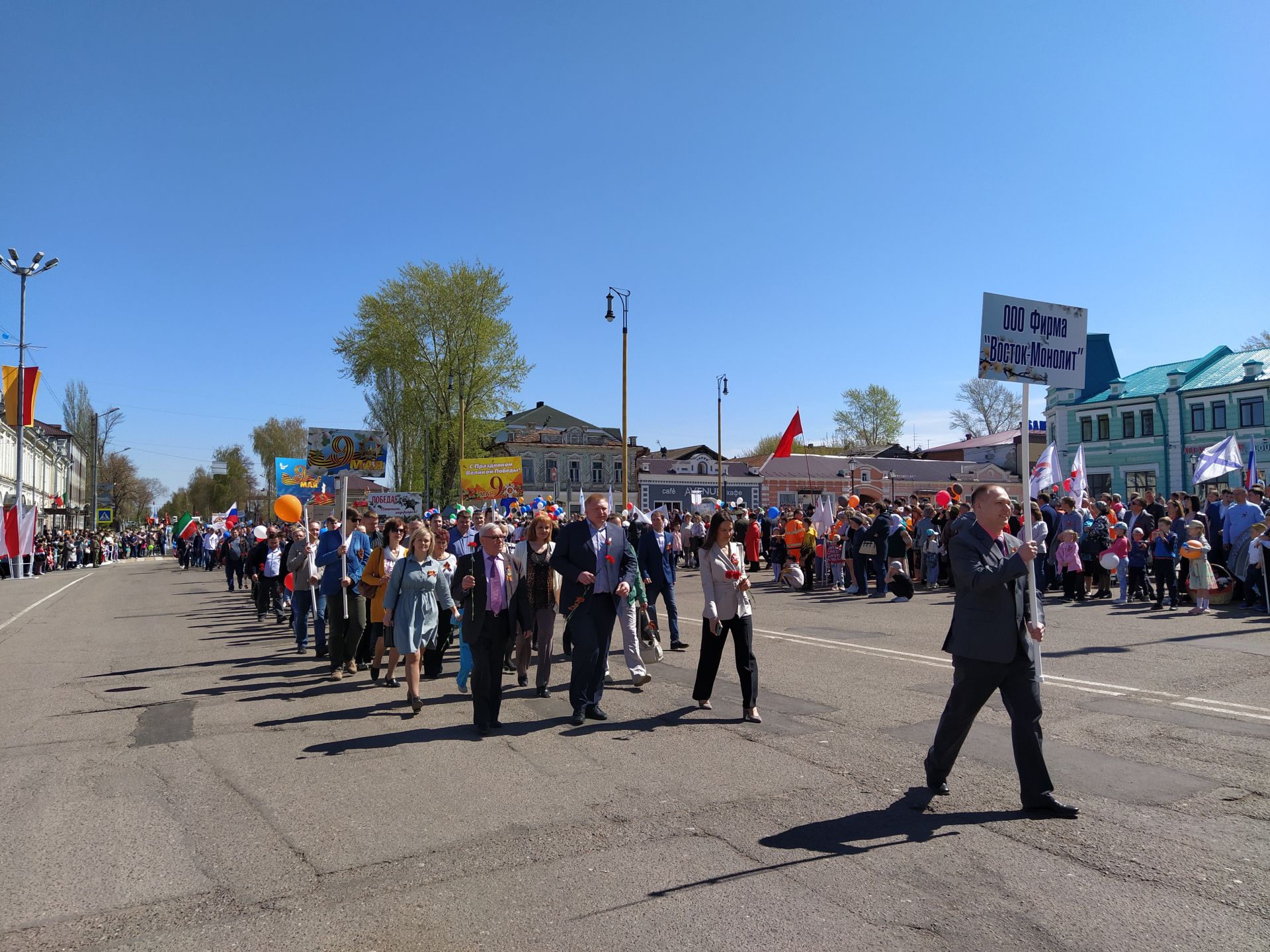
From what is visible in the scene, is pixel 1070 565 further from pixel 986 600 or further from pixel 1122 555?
pixel 986 600

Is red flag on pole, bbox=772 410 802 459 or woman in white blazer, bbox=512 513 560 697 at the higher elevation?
red flag on pole, bbox=772 410 802 459

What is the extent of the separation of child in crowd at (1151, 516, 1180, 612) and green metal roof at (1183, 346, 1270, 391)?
133 ft

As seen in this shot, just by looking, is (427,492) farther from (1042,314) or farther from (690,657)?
(1042,314)

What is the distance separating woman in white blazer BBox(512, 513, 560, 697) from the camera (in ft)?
27.5

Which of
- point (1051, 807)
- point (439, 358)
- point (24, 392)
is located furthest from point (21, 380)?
point (1051, 807)

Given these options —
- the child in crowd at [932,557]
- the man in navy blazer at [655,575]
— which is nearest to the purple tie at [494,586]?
the man in navy blazer at [655,575]

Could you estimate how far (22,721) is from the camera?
8297 millimetres

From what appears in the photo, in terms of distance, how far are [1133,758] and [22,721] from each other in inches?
384

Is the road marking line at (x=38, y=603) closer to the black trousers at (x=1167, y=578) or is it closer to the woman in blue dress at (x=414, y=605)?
the woman in blue dress at (x=414, y=605)

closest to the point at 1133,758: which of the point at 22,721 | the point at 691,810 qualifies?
the point at 691,810

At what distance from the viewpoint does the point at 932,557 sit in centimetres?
1962

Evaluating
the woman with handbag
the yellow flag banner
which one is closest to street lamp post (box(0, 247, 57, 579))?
the yellow flag banner

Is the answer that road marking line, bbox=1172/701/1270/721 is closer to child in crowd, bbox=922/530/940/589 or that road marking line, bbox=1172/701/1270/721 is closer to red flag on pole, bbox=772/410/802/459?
child in crowd, bbox=922/530/940/589

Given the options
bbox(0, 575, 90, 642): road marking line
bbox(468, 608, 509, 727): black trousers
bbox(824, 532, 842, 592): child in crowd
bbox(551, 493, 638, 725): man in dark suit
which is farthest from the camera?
bbox(824, 532, 842, 592): child in crowd
